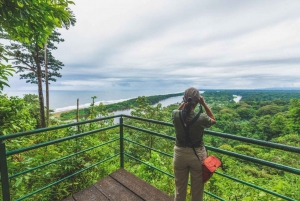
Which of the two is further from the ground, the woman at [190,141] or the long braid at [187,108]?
the long braid at [187,108]

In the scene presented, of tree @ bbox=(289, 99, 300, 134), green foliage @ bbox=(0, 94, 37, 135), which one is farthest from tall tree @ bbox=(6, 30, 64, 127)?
tree @ bbox=(289, 99, 300, 134)

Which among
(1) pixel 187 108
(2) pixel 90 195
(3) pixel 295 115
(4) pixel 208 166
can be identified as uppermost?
(1) pixel 187 108

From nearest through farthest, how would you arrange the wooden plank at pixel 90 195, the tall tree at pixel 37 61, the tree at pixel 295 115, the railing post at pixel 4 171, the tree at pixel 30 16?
the tree at pixel 30 16 → the railing post at pixel 4 171 → the wooden plank at pixel 90 195 → the tall tree at pixel 37 61 → the tree at pixel 295 115

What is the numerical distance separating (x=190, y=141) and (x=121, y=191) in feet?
5.45

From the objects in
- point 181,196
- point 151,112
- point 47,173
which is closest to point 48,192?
point 47,173

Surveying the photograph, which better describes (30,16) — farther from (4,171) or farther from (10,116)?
(10,116)

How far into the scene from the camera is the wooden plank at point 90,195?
247 cm

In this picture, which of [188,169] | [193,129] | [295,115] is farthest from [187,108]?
[295,115]

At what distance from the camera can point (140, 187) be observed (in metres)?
2.74

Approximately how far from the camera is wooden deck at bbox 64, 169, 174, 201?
97.9 inches

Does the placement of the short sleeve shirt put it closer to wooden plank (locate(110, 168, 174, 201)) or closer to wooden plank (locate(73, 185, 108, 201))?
wooden plank (locate(110, 168, 174, 201))

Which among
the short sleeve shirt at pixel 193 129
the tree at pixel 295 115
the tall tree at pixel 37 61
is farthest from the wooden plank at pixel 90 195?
the tree at pixel 295 115

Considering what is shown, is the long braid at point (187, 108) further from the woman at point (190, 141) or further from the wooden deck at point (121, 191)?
the wooden deck at point (121, 191)

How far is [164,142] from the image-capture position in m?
16.5
